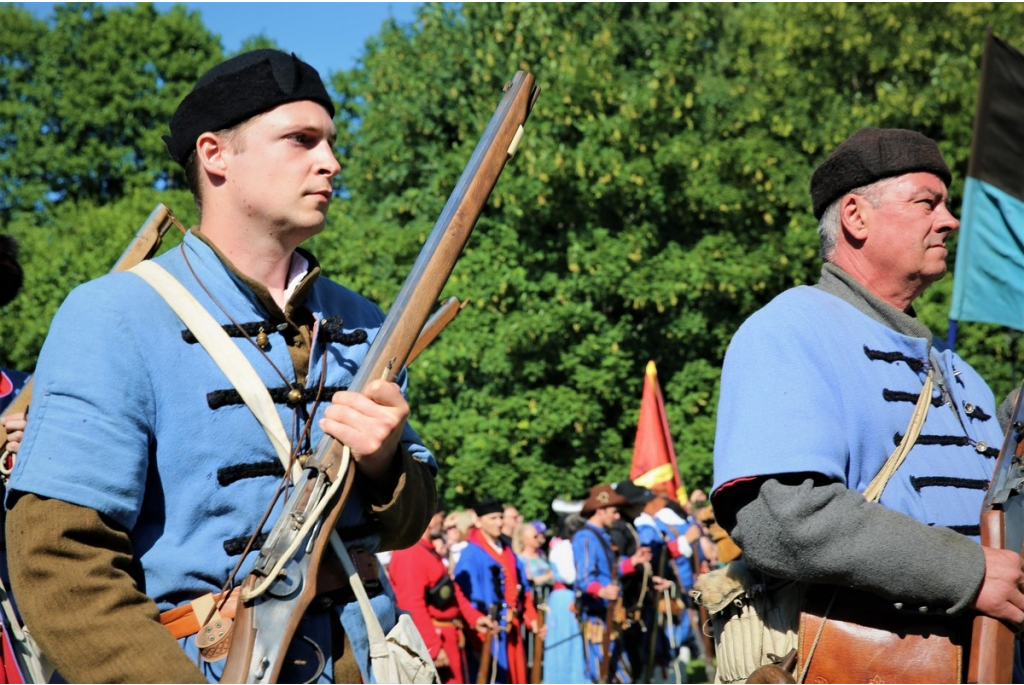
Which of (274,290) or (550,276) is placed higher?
(550,276)

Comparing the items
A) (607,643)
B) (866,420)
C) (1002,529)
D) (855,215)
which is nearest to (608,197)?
(607,643)

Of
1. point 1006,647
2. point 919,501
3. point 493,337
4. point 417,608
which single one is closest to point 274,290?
point 919,501

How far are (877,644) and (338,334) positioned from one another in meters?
1.63

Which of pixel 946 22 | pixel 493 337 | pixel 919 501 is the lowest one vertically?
pixel 919 501

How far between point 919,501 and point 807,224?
20.7 meters

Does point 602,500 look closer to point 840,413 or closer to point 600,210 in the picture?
point 600,210

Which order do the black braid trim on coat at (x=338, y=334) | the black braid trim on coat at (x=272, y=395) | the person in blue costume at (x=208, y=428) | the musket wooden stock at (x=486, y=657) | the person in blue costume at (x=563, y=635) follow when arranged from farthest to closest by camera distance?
1. the person in blue costume at (x=563, y=635)
2. the musket wooden stock at (x=486, y=657)
3. the black braid trim on coat at (x=338, y=334)
4. the black braid trim on coat at (x=272, y=395)
5. the person in blue costume at (x=208, y=428)

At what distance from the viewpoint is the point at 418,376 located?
74.7 ft

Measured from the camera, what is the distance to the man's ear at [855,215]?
12.7 feet

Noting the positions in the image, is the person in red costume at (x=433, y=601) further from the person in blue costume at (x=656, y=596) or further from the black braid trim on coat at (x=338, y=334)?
the black braid trim on coat at (x=338, y=334)

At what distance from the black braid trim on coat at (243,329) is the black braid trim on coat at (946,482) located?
69.9 inches

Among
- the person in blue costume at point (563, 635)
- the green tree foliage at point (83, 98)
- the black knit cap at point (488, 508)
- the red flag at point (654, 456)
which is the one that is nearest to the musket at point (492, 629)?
the black knit cap at point (488, 508)

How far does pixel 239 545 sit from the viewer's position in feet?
8.50

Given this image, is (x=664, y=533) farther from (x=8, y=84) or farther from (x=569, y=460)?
(x=8, y=84)
